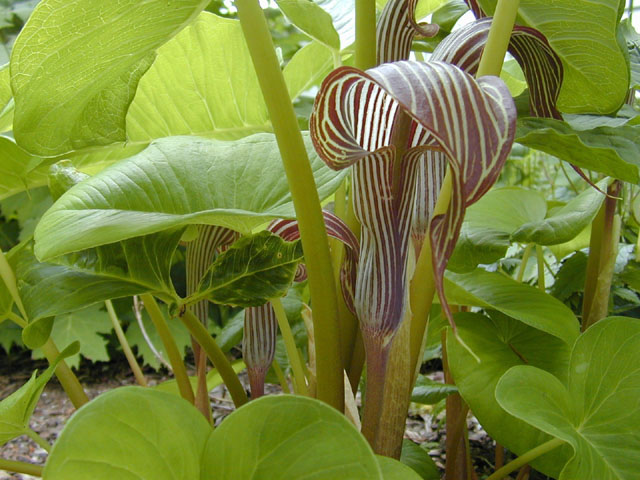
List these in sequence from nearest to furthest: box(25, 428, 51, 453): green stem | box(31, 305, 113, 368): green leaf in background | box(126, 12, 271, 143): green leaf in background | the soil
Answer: box(25, 428, 51, 453): green stem, box(126, 12, 271, 143): green leaf in background, the soil, box(31, 305, 113, 368): green leaf in background

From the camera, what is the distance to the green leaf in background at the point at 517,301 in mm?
550

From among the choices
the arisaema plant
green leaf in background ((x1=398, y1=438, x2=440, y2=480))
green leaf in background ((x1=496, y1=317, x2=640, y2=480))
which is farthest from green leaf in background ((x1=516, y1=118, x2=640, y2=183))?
green leaf in background ((x1=398, y1=438, x2=440, y2=480))

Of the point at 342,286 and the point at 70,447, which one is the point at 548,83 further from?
the point at 70,447

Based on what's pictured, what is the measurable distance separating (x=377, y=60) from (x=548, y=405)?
30 centimetres

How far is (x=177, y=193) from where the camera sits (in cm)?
47

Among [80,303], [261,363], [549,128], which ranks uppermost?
[549,128]

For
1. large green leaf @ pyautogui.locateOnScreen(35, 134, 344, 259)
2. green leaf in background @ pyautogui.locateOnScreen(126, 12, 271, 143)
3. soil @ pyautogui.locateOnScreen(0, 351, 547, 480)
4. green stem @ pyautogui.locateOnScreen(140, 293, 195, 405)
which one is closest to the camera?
large green leaf @ pyautogui.locateOnScreen(35, 134, 344, 259)

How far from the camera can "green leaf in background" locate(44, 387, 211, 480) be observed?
30cm

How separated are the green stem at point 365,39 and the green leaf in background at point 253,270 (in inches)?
6.2

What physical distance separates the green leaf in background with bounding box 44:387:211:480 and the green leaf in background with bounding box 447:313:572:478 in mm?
253

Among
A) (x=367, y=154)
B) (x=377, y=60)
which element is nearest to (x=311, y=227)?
(x=367, y=154)

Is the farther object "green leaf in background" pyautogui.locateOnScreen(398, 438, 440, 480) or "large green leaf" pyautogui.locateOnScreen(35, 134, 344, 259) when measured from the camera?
"green leaf in background" pyautogui.locateOnScreen(398, 438, 440, 480)

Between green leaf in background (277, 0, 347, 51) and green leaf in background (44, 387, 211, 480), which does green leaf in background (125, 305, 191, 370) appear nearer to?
green leaf in background (277, 0, 347, 51)

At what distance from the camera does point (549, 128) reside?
0.45 m
